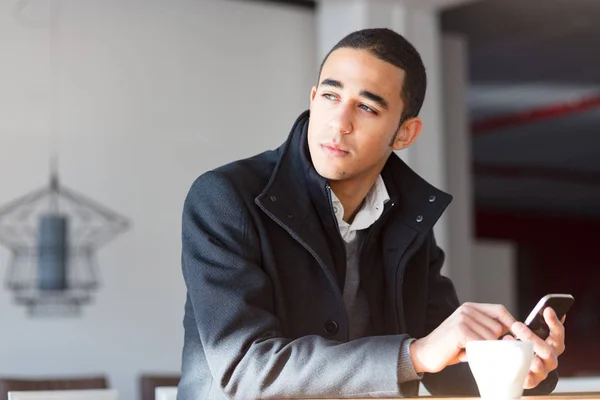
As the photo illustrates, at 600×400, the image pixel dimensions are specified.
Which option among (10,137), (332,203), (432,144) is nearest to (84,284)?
(10,137)

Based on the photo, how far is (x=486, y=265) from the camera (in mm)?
7027

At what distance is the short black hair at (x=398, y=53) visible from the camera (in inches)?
72.4

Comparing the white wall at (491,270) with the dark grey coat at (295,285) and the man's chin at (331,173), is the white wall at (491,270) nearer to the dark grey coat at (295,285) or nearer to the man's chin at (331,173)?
the dark grey coat at (295,285)

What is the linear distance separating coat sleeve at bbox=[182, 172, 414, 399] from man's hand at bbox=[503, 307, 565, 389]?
170mm

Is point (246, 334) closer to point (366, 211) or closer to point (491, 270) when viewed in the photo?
point (366, 211)

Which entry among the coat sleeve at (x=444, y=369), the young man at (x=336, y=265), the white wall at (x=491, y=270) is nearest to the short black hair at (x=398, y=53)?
the young man at (x=336, y=265)

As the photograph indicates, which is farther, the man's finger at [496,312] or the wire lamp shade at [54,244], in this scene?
the wire lamp shade at [54,244]

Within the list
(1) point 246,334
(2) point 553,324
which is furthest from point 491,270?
(1) point 246,334

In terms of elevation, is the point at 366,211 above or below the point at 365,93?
below

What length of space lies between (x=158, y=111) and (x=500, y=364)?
13.4ft

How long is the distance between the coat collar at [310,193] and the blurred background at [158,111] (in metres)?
3.24

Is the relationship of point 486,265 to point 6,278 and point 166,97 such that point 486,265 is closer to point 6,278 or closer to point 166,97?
point 166,97

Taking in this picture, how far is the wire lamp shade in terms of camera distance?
493 centimetres

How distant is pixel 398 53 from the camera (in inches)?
73.6
